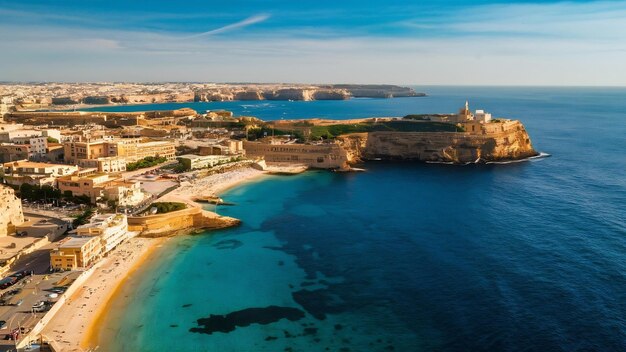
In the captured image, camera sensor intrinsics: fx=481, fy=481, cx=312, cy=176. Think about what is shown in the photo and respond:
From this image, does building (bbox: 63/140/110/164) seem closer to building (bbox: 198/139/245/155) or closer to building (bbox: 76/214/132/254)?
building (bbox: 198/139/245/155)

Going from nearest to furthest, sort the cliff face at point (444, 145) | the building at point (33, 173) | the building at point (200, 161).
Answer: the building at point (33, 173)
the building at point (200, 161)
the cliff face at point (444, 145)

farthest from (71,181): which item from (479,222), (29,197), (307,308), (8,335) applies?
(479,222)

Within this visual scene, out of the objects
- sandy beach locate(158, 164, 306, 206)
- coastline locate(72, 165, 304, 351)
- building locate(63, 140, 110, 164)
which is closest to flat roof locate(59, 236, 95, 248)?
coastline locate(72, 165, 304, 351)

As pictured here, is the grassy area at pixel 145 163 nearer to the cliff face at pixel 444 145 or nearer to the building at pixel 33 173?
the building at pixel 33 173

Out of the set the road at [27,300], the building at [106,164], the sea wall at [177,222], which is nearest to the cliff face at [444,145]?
the building at [106,164]

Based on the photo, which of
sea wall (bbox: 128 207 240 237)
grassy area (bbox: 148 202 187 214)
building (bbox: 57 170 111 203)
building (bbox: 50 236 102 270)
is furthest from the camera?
building (bbox: 57 170 111 203)

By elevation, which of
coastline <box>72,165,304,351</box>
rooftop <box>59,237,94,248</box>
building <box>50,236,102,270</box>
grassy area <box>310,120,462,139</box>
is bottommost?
coastline <box>72,165,304,351</box>

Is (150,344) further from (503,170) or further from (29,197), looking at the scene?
(503,170)
